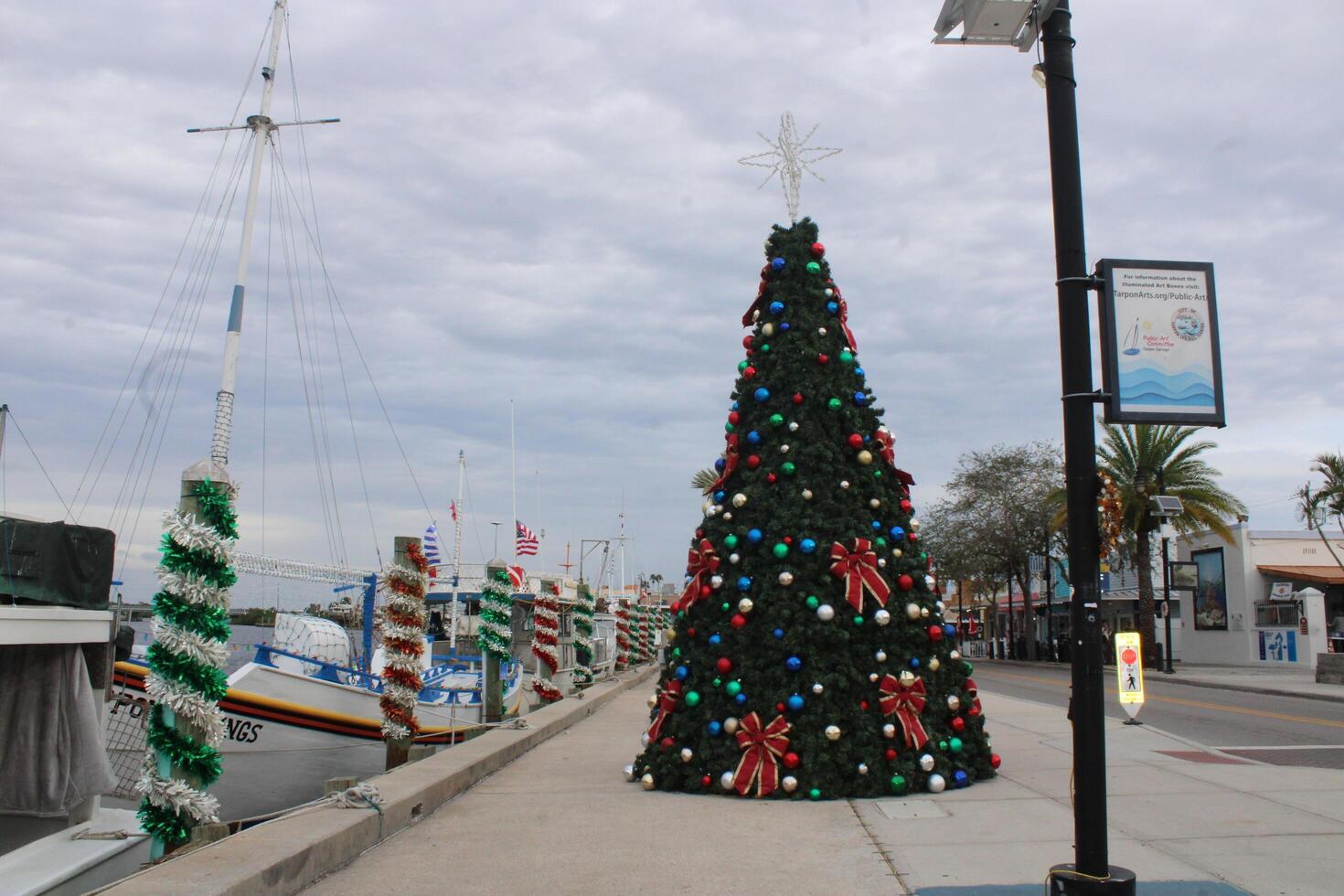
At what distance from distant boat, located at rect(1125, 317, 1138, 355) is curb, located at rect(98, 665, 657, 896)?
492cm

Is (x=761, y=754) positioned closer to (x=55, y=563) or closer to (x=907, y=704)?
(x=907, y=704)

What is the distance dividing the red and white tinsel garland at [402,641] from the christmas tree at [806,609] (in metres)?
4.22

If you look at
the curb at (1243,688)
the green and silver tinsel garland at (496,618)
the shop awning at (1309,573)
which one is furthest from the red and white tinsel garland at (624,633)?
the shop awning at (1309,573)

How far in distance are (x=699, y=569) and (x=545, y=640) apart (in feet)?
38.4

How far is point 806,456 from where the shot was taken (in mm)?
8742

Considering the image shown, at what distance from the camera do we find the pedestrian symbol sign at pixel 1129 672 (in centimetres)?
1385

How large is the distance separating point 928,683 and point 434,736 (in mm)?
9433

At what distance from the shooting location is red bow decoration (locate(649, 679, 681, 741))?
8.66m

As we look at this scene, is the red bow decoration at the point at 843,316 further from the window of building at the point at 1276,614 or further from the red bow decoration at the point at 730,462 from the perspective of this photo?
the window of building at the point at 1276,614

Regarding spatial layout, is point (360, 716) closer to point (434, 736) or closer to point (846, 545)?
point (434, 736)

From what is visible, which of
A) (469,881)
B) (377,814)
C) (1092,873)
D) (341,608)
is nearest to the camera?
(1092,873)

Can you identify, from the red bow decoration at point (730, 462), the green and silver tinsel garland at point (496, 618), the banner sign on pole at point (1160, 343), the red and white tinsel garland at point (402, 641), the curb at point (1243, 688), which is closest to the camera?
the banner sign on pole at point (1160, 343)

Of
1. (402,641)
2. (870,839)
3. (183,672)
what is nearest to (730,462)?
(870,839)

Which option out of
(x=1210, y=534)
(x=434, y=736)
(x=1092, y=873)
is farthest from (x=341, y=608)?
Answer: (x=1210, y=534)
